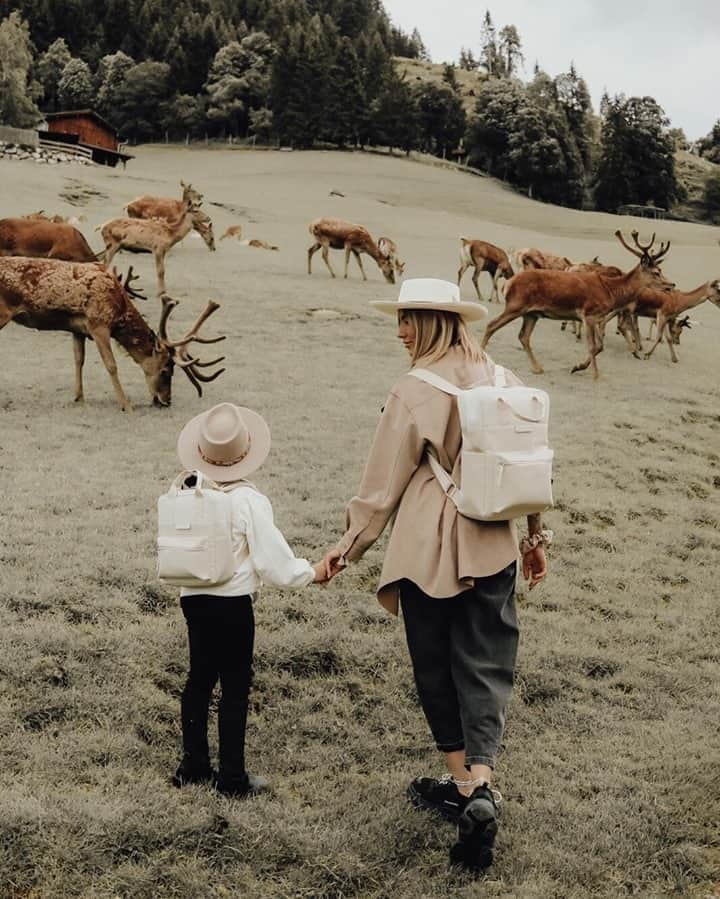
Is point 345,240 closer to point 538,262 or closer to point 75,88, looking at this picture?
point 538,262

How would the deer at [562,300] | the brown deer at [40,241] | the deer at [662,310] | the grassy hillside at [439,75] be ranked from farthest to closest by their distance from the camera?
the grassy hillside at [439,75]
the deer at [662,310]
the brown deer at [40,241]
the deer at [562,300]

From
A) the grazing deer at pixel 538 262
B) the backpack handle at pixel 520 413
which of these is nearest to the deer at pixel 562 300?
the grazing deer at pixel 538 262

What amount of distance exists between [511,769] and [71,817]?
2.16 metres

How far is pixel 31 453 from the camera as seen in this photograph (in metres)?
9.39

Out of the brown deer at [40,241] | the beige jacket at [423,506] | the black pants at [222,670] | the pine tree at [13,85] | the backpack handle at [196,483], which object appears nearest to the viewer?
the beige jacket at [423,506]

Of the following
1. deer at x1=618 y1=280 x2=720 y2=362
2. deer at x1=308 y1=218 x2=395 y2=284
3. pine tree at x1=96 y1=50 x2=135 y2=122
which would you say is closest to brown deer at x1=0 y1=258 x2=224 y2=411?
deer at x1=618 y1=280 x2=720 y2=362

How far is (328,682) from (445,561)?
6.77 feet

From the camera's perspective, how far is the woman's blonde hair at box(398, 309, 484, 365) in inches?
158

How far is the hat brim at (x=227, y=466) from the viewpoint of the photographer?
4.03 m

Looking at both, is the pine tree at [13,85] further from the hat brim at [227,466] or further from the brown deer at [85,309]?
the hat brim at [227,466]

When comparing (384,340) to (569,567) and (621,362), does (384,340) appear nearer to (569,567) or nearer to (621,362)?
(621,362)

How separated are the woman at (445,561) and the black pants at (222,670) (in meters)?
0.48

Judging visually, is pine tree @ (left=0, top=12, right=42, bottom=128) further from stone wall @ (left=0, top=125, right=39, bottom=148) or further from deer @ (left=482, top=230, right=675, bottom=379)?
deer @ (left=482, top=230, right=675, bottom=379)

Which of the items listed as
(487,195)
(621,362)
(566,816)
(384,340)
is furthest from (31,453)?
(487,195)
